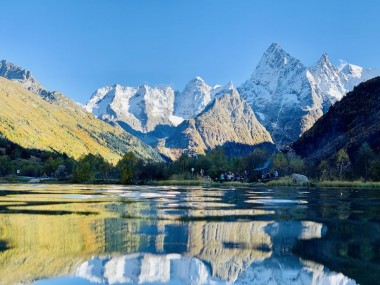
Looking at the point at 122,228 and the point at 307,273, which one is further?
the point at 122,228

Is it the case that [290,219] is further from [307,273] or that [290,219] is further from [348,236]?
[307,273]

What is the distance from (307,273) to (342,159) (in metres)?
140

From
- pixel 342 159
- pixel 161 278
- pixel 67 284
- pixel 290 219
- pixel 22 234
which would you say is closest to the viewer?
pixel 67 284

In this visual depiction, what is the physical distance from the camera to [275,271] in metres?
14.3

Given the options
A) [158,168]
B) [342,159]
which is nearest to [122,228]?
[342,159]

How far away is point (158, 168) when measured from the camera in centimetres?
18962

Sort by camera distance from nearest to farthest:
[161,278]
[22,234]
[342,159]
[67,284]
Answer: [67,284], [161,278], [22,234], [342,159]

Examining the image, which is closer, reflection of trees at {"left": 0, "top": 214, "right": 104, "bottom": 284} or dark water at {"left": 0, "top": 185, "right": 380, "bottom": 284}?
dark water at {"left": 0, "top": 185, "right": 380, "bottom": 284}

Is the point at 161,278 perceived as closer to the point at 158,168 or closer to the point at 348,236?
the point at 348,236

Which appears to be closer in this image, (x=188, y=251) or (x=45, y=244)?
(x=188, y=251)

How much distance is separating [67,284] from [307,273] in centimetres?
739

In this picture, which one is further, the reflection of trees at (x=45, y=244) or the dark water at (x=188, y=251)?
the reflection of trees at (x=45, y=244)

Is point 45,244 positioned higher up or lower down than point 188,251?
higher up

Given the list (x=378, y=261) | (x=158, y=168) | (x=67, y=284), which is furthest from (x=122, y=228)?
(x=158, y=168)
